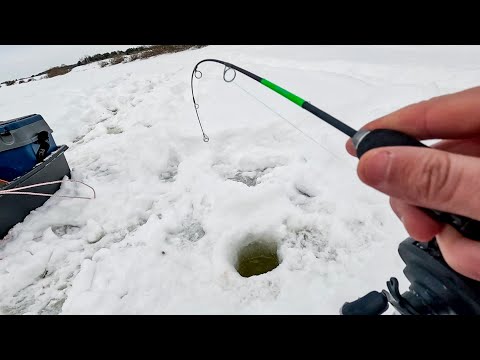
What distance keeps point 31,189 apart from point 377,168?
125 inches

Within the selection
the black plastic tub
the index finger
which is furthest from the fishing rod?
the black plastic tub

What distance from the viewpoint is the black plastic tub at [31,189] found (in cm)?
273

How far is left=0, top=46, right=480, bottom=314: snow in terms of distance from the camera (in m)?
2.08

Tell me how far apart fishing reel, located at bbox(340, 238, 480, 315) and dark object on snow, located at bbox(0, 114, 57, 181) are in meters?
3.15

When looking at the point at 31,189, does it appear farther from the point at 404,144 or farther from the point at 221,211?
the point at 404,144

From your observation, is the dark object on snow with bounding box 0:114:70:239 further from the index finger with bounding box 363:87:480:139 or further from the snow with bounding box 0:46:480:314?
the index finger with bounding box 363:87:480:139

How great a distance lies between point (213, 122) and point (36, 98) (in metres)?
5.85

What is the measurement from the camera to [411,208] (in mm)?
1100

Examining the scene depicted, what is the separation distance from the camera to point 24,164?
3037 millimetres

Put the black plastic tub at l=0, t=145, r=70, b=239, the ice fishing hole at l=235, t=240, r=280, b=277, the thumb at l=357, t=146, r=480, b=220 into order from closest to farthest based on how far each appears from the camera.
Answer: the thumb at l=357, t=146, r=480, b=220 < the ice fishing hole at l=235, t=240, r=280, b=277 < the black plastic tub at l=0, t=145, r=70, b=239

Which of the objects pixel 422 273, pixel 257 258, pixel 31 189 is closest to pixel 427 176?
pixel 422 273

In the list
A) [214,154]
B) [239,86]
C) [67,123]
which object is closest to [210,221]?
[214,154]

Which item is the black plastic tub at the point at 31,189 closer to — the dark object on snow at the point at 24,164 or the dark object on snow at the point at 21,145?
the dark object on snow at the point at 24,164

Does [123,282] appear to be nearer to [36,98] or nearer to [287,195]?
[287,195]
